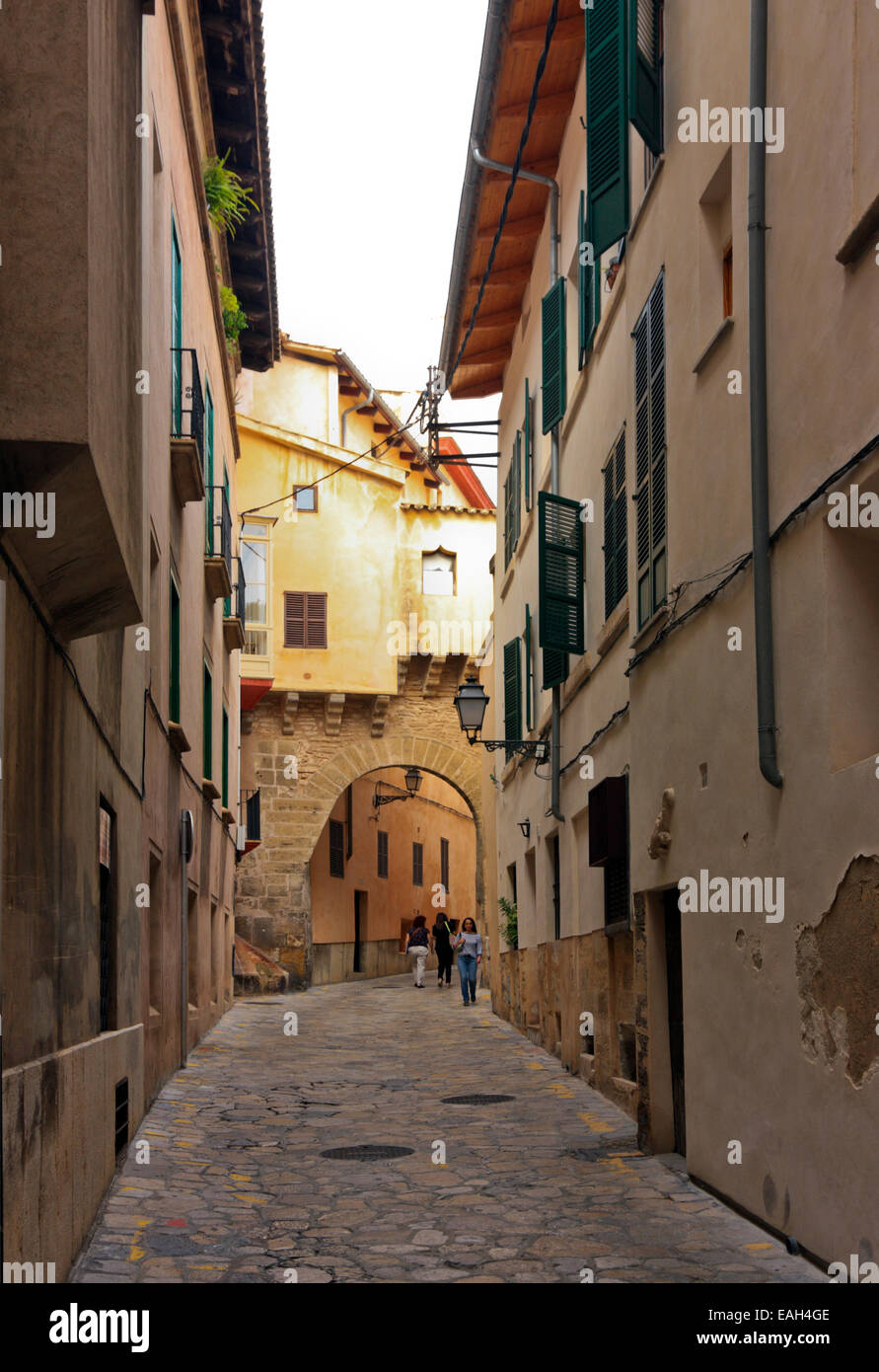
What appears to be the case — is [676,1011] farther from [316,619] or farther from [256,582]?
[316,619]

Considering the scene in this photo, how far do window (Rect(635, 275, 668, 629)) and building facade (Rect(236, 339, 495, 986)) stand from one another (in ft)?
62.8

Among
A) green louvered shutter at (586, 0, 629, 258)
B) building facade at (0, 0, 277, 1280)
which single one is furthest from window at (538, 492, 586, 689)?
building facade at (0, 0, 277, 1280)

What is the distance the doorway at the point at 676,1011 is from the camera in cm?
909

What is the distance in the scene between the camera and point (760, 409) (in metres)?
6.71

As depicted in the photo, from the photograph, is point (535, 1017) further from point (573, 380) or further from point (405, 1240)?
point (405, 1240)

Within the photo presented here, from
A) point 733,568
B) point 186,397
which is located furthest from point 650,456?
point 186,397

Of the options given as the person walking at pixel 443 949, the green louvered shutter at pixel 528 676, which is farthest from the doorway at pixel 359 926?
the green louvered shutter at pixel 528 676

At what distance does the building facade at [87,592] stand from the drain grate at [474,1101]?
93.2 inches

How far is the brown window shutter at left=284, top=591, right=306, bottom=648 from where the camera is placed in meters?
30.9

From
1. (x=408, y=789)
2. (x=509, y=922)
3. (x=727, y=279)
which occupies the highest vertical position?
(x=727, y=279)

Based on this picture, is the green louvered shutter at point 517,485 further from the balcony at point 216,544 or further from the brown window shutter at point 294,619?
the brown window shutter at point 294,619

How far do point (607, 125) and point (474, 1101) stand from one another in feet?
25.0
